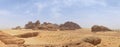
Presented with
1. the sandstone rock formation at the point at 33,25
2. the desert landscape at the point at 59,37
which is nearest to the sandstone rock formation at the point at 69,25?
the desert landscape at the point at 59,37

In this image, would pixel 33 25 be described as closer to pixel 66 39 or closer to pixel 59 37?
pixel 59 37

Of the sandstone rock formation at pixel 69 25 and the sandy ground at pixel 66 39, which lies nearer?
the sandy ground at pixel 66 39

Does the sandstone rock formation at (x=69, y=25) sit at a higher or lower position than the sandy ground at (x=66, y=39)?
higher

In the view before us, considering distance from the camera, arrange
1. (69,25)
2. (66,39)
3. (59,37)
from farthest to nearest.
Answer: (69,25)
(59,37)
(66,39)

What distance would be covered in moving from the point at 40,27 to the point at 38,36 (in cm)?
1561

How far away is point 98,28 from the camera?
5750 cm

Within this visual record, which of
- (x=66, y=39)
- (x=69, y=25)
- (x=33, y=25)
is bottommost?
(x=66, y=39)

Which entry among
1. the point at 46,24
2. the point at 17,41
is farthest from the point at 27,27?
the point at 17,41

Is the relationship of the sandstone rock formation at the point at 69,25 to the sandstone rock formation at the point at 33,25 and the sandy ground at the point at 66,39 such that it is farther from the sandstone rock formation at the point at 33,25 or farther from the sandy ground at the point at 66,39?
the sandy ground at the point at 66,39

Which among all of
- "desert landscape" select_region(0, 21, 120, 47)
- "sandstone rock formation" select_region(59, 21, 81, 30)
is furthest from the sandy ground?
"sandstone rock formation" select_region(59, 21, 81, 30)

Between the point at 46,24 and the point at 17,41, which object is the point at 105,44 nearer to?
the point at 17,41

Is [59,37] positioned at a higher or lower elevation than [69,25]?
lower

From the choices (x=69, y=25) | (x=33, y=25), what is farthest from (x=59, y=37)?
(x=69, y=25)

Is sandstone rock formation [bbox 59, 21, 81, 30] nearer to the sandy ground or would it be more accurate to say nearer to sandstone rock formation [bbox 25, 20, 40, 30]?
sandstone rock formation [bbox 25, 20, 40, 30]
